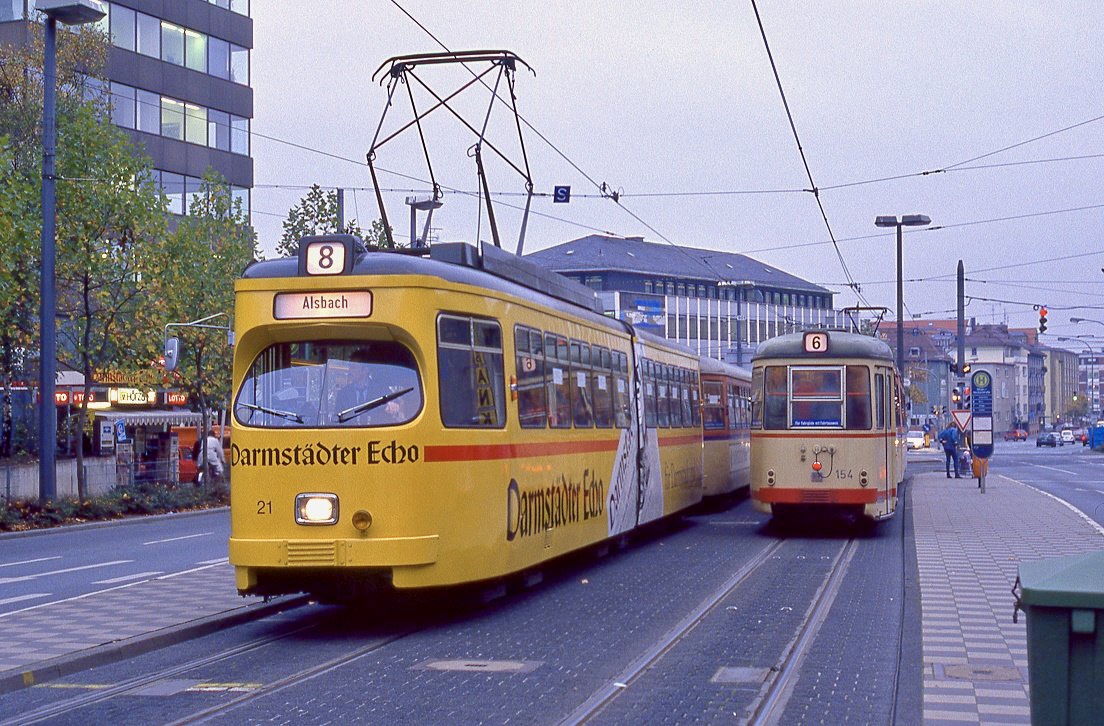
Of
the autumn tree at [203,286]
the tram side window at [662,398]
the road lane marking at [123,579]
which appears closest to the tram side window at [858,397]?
the tram side window at [662,398]

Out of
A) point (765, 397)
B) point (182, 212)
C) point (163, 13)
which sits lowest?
point (765, 397)

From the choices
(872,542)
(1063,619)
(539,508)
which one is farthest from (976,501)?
(1063,619)

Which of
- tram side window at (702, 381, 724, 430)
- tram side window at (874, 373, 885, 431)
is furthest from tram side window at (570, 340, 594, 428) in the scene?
tram side window at (702, 381, 724, 430)

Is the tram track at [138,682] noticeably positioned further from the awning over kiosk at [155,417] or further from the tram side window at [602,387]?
the awning over kiosk at [155,417]

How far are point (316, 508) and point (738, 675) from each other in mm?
3736

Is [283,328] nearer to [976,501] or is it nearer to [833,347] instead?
[833,347]

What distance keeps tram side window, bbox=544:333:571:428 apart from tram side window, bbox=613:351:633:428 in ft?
8.26

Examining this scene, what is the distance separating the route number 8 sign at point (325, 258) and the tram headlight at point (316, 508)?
181 cm

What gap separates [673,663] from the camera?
401 inches

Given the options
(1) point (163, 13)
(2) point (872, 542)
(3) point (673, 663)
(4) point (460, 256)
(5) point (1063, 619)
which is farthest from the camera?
(1) point (163, 13)

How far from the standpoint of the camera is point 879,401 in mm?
21422

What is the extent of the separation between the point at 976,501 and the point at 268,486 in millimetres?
21838

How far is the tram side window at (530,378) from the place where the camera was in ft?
45.1

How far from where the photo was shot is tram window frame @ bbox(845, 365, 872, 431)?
2102 cm
